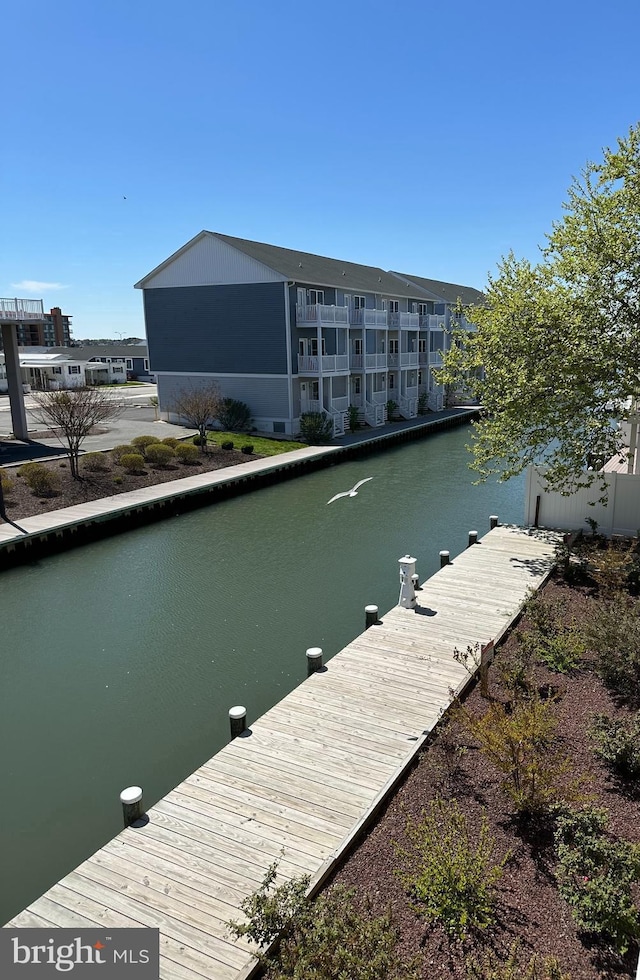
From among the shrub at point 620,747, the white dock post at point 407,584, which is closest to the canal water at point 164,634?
the white dock post at point 407,584

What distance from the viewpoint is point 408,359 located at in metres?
45.9

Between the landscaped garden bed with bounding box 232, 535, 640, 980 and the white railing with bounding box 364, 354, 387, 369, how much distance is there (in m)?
32.9

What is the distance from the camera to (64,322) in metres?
126

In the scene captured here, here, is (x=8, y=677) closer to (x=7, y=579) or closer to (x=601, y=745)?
(x=7, y=579)

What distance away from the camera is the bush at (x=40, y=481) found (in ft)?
73.0

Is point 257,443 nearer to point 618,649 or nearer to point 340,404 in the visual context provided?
point 340,404

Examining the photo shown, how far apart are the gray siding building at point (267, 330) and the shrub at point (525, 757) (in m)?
28.5

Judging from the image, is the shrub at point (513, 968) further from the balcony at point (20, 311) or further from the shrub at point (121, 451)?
the balcony at point (20, 311)

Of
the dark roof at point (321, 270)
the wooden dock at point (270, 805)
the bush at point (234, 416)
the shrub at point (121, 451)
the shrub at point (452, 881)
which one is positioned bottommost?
the wooden dock at point (270, 805)

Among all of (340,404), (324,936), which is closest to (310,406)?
(340,404)

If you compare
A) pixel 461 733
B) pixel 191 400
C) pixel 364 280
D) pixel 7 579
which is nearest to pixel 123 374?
pixel 364 280

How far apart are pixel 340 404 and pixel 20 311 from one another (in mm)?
17504

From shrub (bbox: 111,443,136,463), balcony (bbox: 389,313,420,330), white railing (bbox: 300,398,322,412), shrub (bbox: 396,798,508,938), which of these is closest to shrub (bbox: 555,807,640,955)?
shrub (bbox: 396,798,508,938)

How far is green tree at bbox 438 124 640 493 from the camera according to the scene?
1367 centimetres
